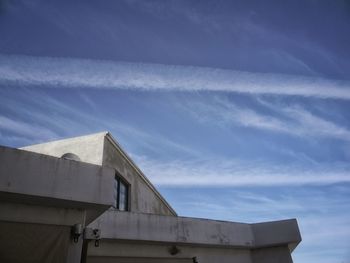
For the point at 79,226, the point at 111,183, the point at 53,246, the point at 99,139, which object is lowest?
the point at 53,246

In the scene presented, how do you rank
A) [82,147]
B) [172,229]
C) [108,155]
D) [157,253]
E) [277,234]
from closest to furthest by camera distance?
1. [157,253]
2. [172,229]
3. [277,234]
4. [108,155]
5. [82,147]

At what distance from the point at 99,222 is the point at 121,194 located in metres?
3.22

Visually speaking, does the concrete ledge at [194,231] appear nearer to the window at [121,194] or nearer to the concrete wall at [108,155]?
the window at [121,194]

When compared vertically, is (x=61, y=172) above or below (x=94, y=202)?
above

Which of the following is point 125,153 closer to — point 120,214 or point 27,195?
point 120,214

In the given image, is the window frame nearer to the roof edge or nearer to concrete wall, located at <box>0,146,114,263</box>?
the roof edge

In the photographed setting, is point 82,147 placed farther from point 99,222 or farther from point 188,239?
point 188,239

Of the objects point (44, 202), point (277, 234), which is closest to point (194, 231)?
point (277, 234)

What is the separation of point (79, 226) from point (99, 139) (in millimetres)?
5548

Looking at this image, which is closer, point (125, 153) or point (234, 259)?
point (234, 259)

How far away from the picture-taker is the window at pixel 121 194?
11.2m

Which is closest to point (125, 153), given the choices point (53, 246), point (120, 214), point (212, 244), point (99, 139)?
point (99, 139)

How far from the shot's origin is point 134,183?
12.9 meters

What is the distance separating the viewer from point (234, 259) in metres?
10.6
